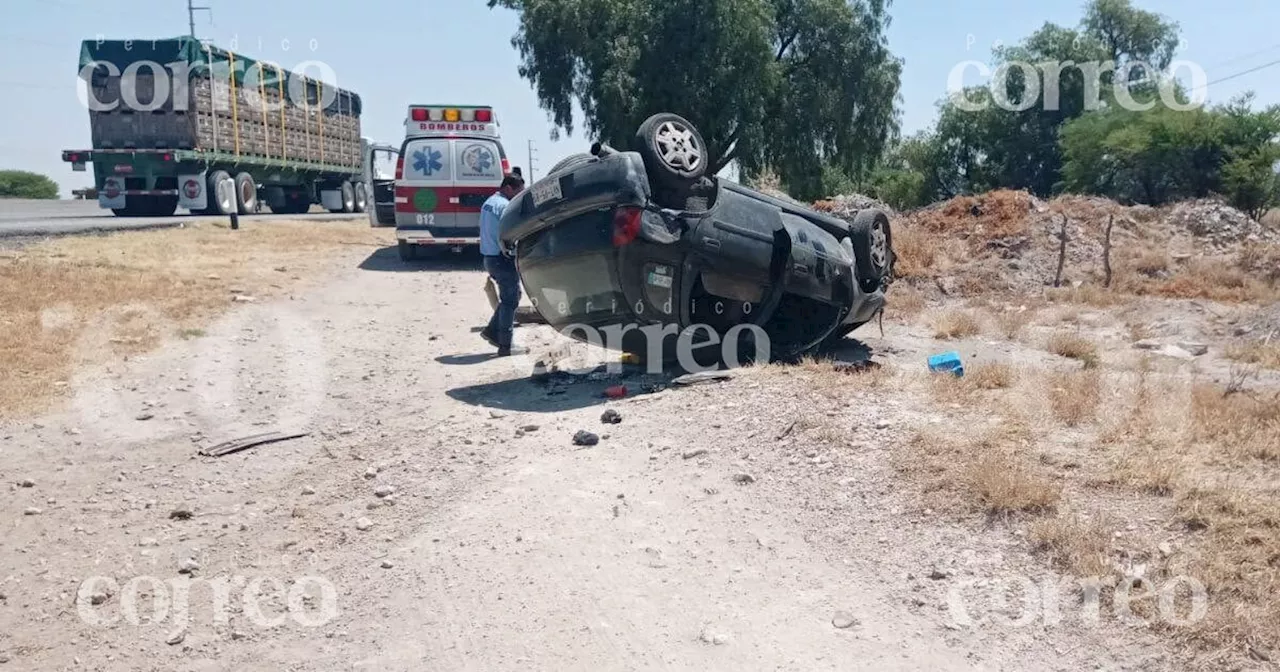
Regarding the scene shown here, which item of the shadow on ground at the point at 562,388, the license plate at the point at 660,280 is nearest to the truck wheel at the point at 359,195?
the shadow on ground at the point at 562,388

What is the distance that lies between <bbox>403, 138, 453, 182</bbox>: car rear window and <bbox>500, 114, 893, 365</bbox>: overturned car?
8.68 meters

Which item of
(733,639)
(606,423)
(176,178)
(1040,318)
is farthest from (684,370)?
(176,178)

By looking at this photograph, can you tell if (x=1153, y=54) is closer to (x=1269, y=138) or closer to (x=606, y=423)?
(x=1269, y=138)

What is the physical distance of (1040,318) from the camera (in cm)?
1273

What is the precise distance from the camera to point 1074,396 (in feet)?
20.4

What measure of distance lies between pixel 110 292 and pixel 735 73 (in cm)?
1841

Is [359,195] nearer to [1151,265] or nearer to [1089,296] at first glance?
[1151,265]

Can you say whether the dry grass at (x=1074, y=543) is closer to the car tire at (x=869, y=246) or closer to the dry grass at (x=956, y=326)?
the car tire at (x=869, y=246)

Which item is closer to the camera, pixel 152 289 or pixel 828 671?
pixel 828 671

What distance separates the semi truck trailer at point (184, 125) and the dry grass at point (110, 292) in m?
5.59

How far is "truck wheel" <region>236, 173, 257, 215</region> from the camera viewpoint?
2661 centimetres

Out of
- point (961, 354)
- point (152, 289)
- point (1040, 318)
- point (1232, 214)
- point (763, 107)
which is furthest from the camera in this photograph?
point (763, 107)

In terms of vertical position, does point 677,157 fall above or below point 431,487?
above

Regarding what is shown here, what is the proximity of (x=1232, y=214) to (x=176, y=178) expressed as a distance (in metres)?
22.3
